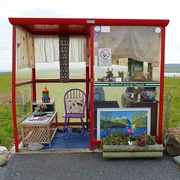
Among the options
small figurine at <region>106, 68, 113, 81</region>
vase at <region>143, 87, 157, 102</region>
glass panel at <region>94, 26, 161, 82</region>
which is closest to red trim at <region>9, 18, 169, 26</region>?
glass panel at <region>94, 26, 161, 82</region>

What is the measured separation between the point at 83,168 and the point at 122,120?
4.06 feet

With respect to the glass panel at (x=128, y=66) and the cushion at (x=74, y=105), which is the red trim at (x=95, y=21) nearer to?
the glass panel at (x=128, y=66)

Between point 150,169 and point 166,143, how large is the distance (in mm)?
808

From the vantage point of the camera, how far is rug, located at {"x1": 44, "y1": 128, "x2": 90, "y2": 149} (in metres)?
4.31

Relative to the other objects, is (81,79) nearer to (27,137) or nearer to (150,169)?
(27,137)

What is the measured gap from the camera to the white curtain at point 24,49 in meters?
4.07

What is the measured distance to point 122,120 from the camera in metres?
4.11

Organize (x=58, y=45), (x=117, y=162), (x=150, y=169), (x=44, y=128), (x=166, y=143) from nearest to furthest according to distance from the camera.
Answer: (x=150, y=169) < (x=117, y=162) < (x=166, y=143) < (x=44, y=128) < (x=58, y=45)

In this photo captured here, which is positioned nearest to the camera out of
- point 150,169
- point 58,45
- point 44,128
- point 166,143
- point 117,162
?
point 150,169

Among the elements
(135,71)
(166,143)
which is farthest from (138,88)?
(166,143)

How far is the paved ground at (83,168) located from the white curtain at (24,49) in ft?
5.91

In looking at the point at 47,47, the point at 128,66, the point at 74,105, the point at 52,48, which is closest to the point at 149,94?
the point at 128,66

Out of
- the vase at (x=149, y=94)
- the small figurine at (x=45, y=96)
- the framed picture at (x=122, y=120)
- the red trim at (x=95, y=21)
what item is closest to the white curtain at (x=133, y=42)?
the red trim at (x=95, y=21)

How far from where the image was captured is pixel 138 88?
13.4 feet
